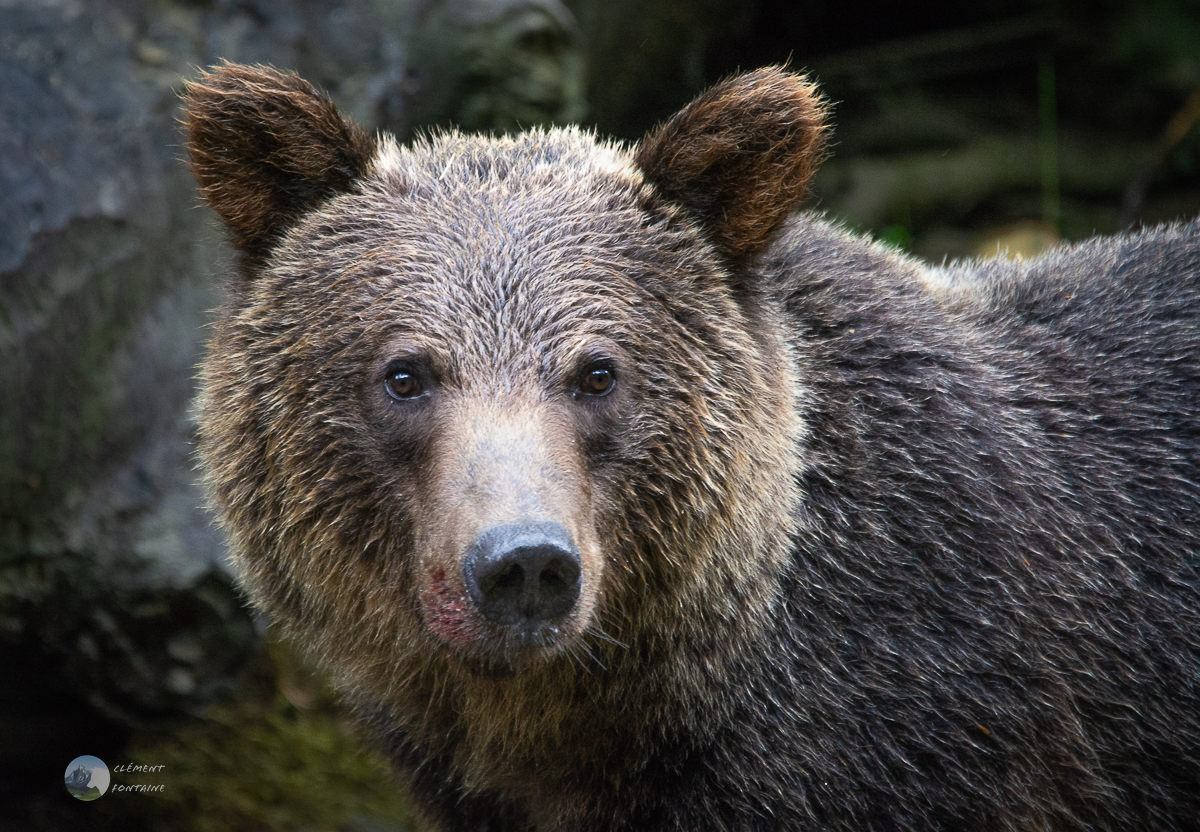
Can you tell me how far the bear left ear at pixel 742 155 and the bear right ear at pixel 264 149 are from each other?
1.16 metres

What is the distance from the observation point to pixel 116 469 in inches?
247

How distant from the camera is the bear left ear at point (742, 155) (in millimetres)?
4000

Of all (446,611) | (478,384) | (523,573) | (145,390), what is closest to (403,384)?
(478,384)

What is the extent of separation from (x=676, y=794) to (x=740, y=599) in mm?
732

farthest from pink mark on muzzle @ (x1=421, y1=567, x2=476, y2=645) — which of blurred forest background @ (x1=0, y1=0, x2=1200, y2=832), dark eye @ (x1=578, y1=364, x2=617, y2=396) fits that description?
blurred forest background @ (x1=0, y1=0, x2=1200, y2=832)

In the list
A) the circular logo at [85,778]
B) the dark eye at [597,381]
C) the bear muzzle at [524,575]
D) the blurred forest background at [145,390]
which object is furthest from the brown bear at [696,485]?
the circular logo at [85,778]

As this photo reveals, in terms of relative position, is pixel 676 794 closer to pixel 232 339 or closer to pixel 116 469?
pixel 232 339

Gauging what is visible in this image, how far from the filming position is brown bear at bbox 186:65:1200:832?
3.88 meters

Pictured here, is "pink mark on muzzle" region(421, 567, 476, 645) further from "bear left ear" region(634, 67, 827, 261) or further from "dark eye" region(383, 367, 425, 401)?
"bear left ear" region(634, 67, 827, 261)

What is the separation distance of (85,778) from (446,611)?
13.5ft

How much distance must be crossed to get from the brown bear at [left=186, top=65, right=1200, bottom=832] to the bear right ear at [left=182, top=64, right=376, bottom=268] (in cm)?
1

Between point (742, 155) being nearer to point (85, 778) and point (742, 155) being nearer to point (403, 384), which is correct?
point (403, 384)

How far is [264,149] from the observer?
419 centimetres

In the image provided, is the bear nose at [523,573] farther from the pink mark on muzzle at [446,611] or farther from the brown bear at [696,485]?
the brown bear at [696,485]
